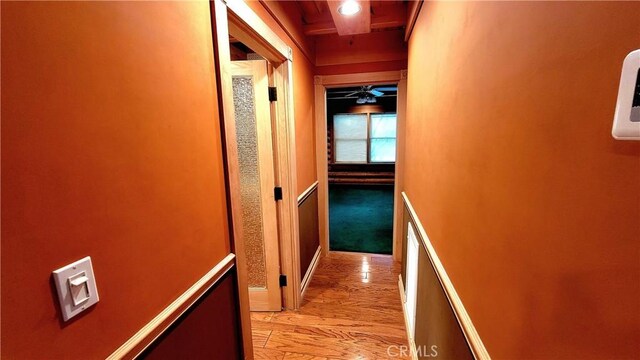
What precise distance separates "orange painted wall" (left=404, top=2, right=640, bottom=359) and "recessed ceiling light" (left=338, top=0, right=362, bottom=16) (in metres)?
1.10

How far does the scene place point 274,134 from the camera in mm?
2018

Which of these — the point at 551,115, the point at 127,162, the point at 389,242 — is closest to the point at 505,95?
the point at 551,115

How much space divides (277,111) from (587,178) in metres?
1.82

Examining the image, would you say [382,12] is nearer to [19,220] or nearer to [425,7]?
[425,7]

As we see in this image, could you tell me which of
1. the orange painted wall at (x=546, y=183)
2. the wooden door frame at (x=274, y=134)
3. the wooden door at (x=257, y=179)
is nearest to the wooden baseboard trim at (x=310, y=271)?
the wooden door frame at (x=274, y=134)

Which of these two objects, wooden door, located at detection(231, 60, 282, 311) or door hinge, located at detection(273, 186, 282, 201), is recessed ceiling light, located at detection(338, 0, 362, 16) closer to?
wooden door, located at detection(231, 60, 282, 311)

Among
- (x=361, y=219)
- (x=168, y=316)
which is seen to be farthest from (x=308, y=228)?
(x=361, y=219)

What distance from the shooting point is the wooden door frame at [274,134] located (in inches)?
42.3

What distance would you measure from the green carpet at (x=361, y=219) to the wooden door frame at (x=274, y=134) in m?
1.44

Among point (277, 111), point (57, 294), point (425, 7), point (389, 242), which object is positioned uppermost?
point (425, 7)

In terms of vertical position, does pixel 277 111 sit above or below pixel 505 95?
above

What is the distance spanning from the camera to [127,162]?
68 centimetres

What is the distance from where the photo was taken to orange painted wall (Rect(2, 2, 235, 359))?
477mm

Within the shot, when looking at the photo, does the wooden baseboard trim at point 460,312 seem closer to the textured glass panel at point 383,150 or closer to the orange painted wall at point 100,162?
the orange painted wall at point 100,162
